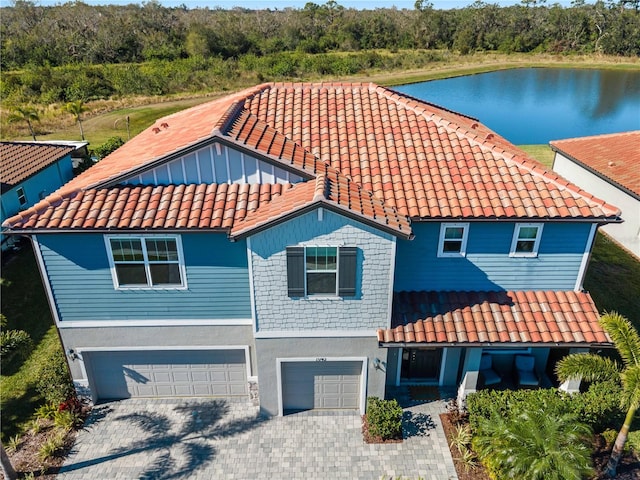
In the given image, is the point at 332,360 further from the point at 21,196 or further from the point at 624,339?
the point at 21,196

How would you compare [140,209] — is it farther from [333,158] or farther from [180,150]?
[333,158]

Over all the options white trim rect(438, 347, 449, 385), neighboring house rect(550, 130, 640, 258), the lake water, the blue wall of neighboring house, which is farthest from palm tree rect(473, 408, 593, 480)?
the lake water

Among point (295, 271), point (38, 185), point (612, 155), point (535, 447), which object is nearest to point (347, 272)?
point (295, 271)

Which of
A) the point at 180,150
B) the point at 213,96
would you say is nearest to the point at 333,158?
the point at 180,150

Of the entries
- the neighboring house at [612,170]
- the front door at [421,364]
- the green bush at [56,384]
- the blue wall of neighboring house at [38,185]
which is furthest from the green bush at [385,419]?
the blue wall of neighboring house at [38,185]

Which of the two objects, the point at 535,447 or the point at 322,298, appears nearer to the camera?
the point at 535,447

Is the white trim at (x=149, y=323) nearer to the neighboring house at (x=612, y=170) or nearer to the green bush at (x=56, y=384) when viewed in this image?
the green bush at (x=56, y=384)

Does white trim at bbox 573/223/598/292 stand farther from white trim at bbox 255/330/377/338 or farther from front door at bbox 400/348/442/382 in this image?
white trim at bbox 255/330/377/338
